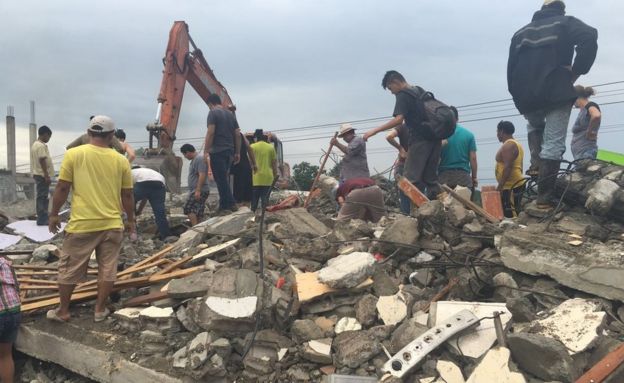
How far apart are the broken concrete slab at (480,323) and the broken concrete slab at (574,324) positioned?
8.1 inches

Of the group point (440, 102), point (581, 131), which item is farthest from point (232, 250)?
point (581, 131)

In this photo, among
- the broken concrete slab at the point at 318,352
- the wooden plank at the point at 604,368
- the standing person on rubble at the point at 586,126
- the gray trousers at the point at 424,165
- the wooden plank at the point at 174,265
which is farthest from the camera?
the standing person on rubble at the point at 586,126

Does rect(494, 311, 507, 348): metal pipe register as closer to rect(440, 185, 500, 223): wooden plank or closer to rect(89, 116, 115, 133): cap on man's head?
rect(440, 185, 500, 223): wooden plank

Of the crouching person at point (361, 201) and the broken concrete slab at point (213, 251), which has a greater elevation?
the crouching person at point (361, 201)

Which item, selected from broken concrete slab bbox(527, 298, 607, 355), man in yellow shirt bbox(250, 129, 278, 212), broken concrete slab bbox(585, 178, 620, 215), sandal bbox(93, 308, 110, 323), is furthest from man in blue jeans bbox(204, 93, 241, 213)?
broken concrete slab bbox(527, 298, 607, 355)

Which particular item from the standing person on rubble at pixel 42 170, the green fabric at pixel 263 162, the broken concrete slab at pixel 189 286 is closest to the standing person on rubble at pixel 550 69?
the broken concrete slab at pixel 189 286

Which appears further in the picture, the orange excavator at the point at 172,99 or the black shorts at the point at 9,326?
the orange excavator at the point at 172,99

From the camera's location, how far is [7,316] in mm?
3213

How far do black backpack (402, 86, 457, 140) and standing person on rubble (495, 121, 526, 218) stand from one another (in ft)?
2.66

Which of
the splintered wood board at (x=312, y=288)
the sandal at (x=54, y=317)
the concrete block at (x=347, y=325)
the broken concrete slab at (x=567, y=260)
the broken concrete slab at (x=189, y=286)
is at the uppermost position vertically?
the broken concrete slab at (x=567, y=260)

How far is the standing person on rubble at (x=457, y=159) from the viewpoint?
18.3 ft

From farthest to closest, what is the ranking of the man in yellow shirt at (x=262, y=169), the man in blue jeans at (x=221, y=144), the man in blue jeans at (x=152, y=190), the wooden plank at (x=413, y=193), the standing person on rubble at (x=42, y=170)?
the man in yellow shirt at (x=262, y=169) → the standing person on rubble at (x=42, y=170) → the man in blue jeans at (x=221, y=144) → the man in blue jeans at (x=152, y=190) → the wooden plank at (x=413, y=193)

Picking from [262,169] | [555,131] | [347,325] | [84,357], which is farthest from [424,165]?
[84,357]

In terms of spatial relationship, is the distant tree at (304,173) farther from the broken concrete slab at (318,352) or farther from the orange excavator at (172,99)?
the broken concrete slab at (318,352)
